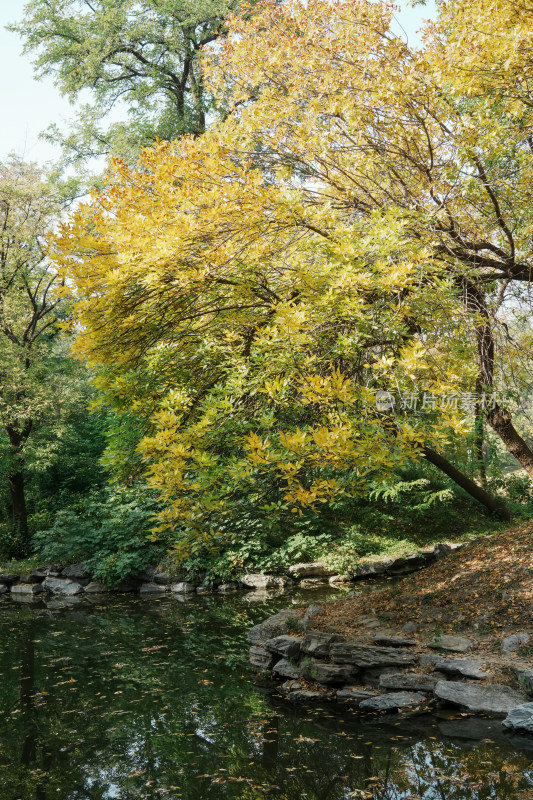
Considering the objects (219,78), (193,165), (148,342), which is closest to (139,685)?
(148,342)

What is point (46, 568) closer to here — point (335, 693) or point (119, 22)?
point (335, 693)

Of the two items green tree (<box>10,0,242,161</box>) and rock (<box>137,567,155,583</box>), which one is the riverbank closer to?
rock (<box>137,567,155,583</box>)

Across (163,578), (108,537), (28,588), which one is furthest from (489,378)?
(28,588)

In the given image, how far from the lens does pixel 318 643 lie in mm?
6547

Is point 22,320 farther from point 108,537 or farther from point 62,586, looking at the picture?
point 62,586

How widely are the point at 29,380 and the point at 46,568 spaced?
185 inches

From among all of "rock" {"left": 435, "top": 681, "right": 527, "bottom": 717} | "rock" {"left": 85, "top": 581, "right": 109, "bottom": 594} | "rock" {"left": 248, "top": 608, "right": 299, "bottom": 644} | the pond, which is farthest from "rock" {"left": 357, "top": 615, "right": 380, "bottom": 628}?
"rock" {"left": 85, "top": 581, "right": 109, "bottom": 594}

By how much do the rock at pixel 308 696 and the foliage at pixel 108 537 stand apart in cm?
Result: 749

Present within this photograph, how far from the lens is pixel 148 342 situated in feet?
22.2

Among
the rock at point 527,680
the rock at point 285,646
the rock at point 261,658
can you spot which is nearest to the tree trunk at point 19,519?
the rock at point 261,658

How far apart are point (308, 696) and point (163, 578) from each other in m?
7.97

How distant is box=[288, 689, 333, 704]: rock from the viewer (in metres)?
5.99

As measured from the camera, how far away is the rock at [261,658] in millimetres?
7027

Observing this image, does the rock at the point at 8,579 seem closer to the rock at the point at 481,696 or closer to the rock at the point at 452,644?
the rock at the point at 452,644
